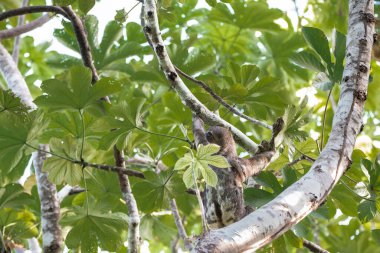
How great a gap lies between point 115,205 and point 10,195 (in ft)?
1.36

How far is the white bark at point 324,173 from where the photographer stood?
2.57 ft

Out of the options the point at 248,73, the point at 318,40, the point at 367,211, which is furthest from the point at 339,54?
the point at 367,211

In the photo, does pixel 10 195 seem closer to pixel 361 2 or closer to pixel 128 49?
pixel 128 49

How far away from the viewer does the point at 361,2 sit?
1.43 meters

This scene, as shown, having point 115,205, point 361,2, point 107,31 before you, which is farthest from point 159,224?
point 361,2

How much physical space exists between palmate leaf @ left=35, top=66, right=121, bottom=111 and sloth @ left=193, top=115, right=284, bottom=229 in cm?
38

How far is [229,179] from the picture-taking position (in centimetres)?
125

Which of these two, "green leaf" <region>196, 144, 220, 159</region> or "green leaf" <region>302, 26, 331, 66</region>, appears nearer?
"green leaf" <region>196, 144, 220, 159</region>

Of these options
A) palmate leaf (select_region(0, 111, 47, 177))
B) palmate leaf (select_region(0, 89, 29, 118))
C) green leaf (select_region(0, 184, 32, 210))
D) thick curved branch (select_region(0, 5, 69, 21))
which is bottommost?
green leaf (select_region(0, 184, 32, 210))

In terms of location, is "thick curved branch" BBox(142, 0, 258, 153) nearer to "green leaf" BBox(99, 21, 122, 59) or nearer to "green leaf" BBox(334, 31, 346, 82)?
"green leaf" BBox(334, 31, 346, 82)

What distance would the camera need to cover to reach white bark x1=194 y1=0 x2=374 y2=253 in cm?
78

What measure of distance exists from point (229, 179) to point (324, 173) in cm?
28

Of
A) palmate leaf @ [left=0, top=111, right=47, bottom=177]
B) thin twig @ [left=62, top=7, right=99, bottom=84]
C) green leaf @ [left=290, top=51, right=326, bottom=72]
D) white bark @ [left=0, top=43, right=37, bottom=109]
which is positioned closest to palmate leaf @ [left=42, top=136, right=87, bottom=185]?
palmate leaf @ [left=0, top=111, right=47, bottom=177]

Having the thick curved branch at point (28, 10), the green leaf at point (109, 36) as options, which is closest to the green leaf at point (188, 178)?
the thick curved branch at point (28, 10)
